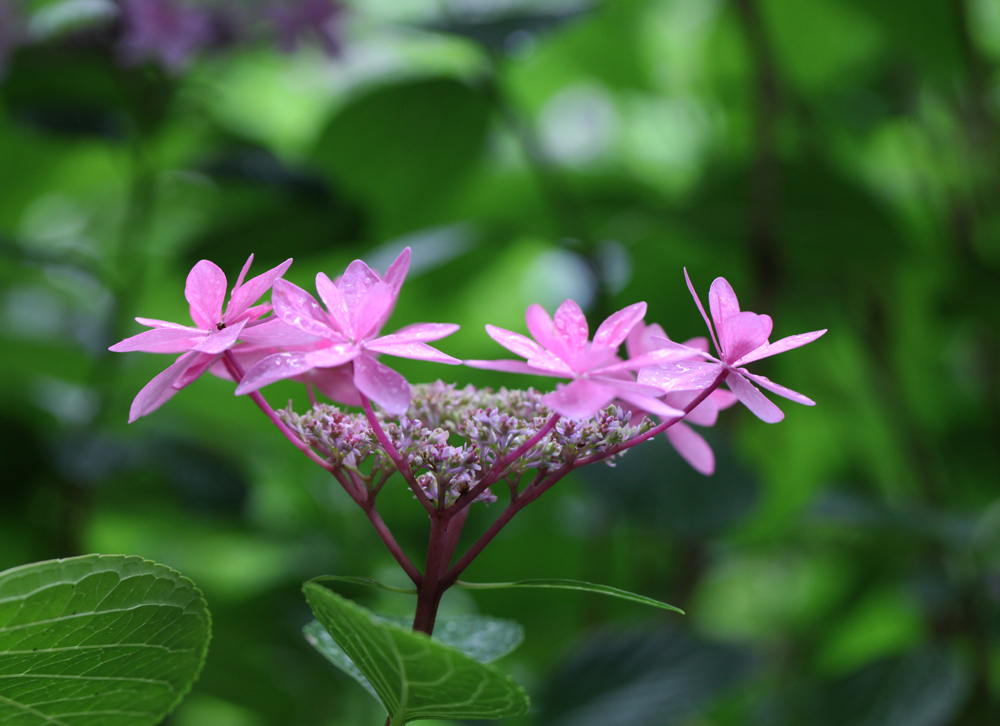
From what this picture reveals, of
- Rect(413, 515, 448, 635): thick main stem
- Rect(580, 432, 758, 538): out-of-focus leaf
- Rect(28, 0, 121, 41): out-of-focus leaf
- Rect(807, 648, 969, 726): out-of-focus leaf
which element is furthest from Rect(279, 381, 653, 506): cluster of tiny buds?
Rect(28, 0, 121, 41): out-of-focus leaf

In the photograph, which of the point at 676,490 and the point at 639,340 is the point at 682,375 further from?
the point at 676,490

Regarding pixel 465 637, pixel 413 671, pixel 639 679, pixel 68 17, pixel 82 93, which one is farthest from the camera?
pixel 82 93

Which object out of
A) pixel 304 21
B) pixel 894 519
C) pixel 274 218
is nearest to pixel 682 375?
pixel 894 519

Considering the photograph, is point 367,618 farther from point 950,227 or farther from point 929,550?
point 950,227

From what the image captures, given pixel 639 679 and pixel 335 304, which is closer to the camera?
pixel 335 304

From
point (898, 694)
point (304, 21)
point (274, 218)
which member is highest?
point (304, 21)

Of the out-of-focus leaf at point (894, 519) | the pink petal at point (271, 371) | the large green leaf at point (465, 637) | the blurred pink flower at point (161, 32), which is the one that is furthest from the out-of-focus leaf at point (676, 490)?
the blurred pink flower at point (161, 32)

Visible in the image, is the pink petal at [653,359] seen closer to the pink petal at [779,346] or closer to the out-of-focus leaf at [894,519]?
the pink petal at [779,346]
